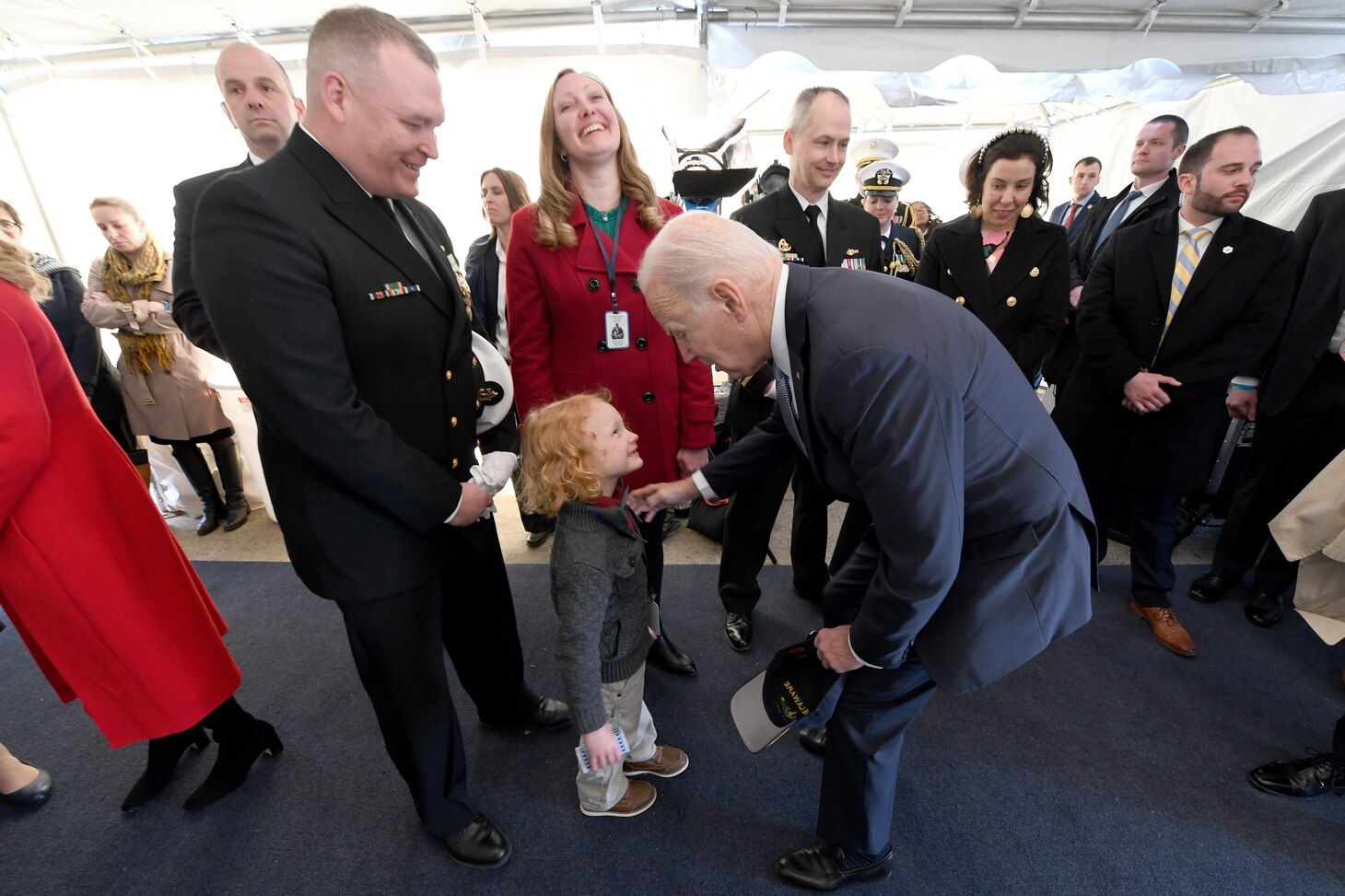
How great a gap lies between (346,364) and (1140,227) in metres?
3.00

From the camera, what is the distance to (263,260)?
958 millimetres

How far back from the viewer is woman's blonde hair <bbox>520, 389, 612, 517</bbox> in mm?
1348

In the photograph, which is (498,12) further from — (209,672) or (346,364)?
(209,672)

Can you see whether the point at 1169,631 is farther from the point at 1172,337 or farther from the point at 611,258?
the point at 611,258

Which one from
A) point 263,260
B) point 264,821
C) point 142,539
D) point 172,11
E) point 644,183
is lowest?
point 264,821

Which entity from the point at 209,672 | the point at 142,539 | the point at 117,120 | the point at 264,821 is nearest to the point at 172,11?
the point at 117,120

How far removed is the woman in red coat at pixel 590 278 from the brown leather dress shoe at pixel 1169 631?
2.25 m

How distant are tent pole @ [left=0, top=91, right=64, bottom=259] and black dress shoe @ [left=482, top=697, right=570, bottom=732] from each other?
16.8ft

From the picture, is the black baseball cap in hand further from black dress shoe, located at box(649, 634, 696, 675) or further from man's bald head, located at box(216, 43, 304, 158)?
man's bald head, located at box(216, 43, 304, 158)

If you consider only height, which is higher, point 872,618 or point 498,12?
point 498,12

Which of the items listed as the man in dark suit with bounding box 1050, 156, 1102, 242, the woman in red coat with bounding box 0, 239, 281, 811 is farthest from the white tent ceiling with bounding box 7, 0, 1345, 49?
the woman in red coat with bounding box 0, 239, 281, 811

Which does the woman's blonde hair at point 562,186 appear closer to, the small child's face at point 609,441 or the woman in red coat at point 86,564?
the small child's face at point 609,441

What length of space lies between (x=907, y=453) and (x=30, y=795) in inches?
110

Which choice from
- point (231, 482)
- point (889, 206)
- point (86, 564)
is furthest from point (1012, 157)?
point (231, 482)
